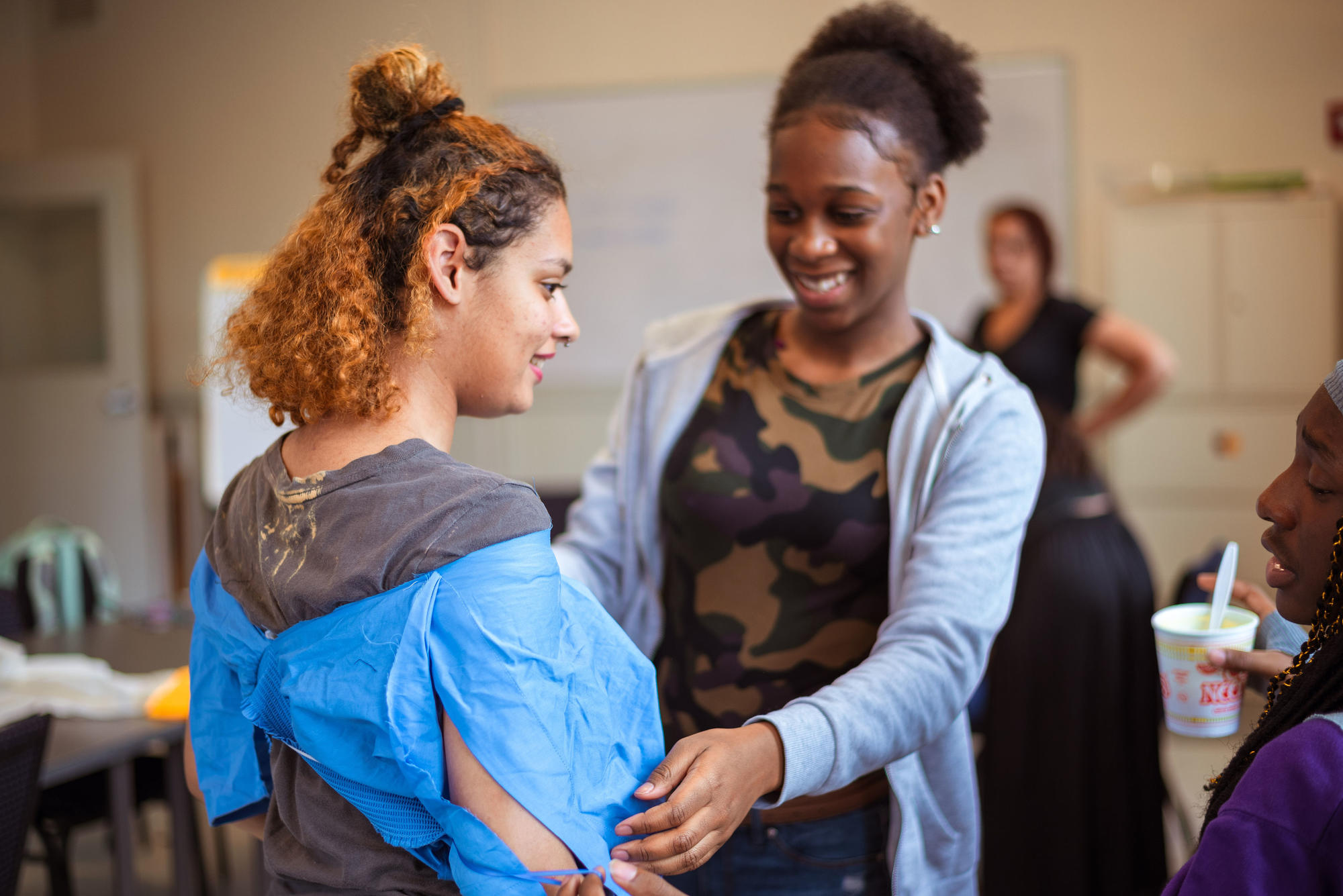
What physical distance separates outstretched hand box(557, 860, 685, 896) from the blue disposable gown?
0.06 ft

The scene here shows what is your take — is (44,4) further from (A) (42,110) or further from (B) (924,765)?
(B) (924,765)

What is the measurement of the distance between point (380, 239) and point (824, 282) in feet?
1.80

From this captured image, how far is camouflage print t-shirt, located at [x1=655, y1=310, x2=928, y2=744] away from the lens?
122 cm

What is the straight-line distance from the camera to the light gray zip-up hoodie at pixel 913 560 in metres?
1.03

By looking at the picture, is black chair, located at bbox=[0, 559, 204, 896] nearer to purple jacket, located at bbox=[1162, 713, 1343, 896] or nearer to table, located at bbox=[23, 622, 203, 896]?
table, located at bbox=[23, 622, 203, 896]

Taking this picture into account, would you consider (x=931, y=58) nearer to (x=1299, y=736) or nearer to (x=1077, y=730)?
(x=1299, y=736)

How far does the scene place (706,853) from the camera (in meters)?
0.89

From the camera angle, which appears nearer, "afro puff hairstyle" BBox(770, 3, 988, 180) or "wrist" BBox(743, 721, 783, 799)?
"wrist" BBox(743, 721, 783, 799)

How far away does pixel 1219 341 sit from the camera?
3.95 metres

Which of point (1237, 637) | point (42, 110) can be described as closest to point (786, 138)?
point (1237, 637)

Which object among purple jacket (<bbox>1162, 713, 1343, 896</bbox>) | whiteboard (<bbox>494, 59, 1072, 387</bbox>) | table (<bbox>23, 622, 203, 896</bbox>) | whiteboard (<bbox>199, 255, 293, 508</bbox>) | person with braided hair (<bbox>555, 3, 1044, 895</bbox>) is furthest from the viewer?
whiteboard (<bbox>494, 59, 1072, 387</bbox>)

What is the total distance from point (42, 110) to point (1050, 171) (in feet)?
14.9

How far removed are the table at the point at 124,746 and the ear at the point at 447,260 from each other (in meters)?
1.24

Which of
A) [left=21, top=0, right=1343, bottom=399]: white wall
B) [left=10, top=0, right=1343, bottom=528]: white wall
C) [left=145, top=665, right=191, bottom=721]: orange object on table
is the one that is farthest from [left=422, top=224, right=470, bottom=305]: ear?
[left=21, top=0, right=1343, bottom=399]: white wall
